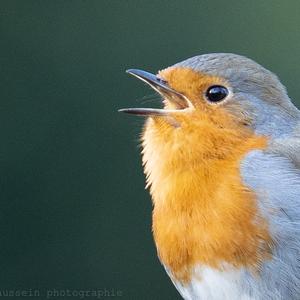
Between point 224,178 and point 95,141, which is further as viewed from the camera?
point 95,141

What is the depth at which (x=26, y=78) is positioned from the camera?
31.1ft

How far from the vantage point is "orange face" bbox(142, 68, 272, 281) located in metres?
5.48

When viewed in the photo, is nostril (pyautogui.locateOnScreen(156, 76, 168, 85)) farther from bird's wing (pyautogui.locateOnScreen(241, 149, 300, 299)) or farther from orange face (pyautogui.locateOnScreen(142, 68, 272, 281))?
bird's wing (pyautogui.locateOnScreen(241, 149, 300, 299))

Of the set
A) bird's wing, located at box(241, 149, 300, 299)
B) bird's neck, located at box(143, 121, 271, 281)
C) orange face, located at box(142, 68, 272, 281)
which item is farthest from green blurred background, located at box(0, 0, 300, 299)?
bird's wing, located at box(241, 149, 300, 299)

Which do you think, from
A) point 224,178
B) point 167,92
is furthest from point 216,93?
point 224,178

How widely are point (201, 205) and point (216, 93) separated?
677mm

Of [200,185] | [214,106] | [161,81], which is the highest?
[161,81]

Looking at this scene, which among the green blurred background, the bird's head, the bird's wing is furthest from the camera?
the green blurred background

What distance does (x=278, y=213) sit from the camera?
18.0ft

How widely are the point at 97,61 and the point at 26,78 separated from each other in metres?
0.60

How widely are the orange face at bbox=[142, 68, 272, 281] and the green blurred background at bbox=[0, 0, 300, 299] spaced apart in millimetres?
3078

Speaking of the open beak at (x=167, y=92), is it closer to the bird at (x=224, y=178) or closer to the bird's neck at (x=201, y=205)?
the bird at (x=224, y=178)

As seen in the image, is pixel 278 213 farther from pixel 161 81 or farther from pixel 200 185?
pixel 161 81

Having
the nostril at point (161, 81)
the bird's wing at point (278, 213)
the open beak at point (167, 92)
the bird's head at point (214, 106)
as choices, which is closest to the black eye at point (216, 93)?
the bird's head at point (214, 106)
